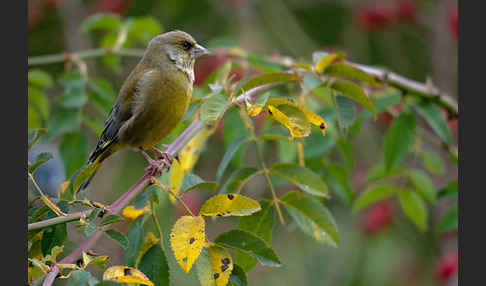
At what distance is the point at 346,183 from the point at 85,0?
4.17 meters

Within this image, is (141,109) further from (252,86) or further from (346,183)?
(346,183)

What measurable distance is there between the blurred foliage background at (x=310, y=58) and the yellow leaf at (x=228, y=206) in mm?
2645

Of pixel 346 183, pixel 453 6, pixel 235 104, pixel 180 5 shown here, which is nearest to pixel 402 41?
pixel 453 6

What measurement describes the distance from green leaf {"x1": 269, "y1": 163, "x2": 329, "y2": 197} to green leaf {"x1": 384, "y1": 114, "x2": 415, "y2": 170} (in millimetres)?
662

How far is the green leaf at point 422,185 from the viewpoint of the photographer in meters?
2.56

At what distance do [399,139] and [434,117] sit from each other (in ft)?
0.59

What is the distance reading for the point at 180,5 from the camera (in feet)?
17.3

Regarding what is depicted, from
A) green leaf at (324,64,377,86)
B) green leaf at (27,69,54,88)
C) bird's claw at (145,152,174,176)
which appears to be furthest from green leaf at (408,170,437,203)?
green leaf at (27,69,54,88)

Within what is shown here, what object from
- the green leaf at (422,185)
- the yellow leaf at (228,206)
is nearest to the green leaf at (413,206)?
the green leaf at (422,185)

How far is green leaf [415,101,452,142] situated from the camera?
7.50ft

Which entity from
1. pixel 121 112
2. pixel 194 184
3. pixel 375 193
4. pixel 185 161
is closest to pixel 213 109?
pixel 194 184

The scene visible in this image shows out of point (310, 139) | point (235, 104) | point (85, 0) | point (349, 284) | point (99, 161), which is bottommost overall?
point (349, 284)

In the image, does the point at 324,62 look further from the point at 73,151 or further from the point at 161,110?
the point at 73,151

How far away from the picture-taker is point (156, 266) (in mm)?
1542
